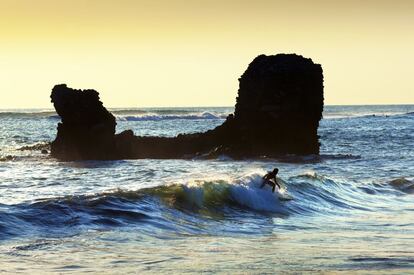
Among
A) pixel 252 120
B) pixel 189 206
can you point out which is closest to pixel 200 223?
pixel 189 206

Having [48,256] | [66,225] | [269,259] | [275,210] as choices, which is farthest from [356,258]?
[275,210]

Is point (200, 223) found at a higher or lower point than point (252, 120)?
lower

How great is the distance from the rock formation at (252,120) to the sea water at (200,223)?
33.3 feet

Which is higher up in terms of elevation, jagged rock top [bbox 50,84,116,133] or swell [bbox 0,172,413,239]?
jagged rock top [bbox 50,84,116,133]

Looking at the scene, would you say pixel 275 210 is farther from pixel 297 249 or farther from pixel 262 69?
pixel 262 69

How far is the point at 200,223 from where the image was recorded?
2116 cm

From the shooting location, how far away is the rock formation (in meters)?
48.0

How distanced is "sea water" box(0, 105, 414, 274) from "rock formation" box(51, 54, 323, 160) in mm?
10145

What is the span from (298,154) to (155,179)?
765 inches

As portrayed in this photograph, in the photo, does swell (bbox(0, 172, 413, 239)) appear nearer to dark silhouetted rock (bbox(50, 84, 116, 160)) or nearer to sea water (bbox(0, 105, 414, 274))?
sea water (bbox(0, 105, 414, 274))

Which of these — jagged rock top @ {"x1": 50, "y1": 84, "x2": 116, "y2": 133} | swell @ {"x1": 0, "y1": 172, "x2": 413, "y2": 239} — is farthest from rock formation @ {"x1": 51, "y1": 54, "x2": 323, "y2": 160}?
swell @ {"x1": 0, "y1": 172, "x2": 413, "y2": 239}

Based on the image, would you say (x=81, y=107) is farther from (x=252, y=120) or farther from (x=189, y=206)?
(x=189, y=206)

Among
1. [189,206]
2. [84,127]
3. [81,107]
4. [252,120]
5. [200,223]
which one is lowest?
[200,223]

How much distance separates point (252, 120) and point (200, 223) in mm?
28542
